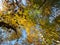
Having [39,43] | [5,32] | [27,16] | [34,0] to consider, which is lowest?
[39,43]

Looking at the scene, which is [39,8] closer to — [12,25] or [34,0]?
[34,0]

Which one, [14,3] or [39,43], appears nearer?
[39,43]

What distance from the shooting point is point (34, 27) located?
297cm

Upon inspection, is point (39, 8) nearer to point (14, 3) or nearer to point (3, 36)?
point (14, 3)

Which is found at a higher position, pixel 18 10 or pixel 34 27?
pixel 18 10

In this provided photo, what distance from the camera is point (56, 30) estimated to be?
3.00 m

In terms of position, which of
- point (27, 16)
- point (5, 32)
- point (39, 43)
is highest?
point (27, 16)

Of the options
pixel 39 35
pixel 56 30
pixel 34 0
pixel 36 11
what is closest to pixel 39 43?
pixel 39 35

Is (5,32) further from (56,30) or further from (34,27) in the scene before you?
(56,30)

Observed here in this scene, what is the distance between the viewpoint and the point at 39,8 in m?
3.09

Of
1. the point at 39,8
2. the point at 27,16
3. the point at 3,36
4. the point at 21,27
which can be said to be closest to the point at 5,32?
the point at 3,36

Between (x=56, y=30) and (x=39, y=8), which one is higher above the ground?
(x=39, y=8)

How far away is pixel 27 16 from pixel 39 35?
388 millimetres

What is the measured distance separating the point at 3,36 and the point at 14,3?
62 centimetres
